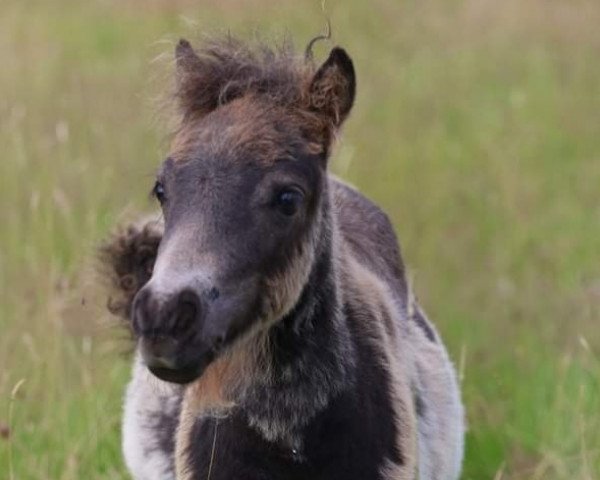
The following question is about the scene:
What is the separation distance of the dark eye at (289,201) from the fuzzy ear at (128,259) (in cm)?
198

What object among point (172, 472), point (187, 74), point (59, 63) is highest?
point (187, 74)

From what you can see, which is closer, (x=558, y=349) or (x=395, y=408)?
(x=395, y=408)

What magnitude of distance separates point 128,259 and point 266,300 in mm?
2199

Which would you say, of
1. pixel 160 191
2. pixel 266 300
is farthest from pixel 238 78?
pixel 266 300

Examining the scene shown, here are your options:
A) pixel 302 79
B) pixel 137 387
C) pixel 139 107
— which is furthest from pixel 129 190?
pixel 302 79

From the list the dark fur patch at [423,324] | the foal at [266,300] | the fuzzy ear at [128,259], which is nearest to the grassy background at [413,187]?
the fuzzy ear at [128,259]

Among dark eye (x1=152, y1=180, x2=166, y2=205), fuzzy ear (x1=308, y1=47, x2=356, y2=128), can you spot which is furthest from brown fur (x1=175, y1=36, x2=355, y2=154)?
dark eye (x1=152, y1=180, x2=166, y2=205)

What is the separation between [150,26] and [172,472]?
9937mm

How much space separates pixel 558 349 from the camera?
8297 millimetres

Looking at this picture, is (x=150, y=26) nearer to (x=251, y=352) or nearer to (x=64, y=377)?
(x=64, y=377)

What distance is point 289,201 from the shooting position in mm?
4461

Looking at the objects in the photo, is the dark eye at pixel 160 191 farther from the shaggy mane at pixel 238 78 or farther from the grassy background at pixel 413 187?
the grassy background at pixel 413 187

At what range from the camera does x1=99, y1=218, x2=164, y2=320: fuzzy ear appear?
21.1 ft

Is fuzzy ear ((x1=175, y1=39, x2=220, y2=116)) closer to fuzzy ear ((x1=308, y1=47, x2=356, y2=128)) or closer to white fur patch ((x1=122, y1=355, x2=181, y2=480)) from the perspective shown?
fuzzy ear ((x1=308, y1=47, x2=356, y2=128))
